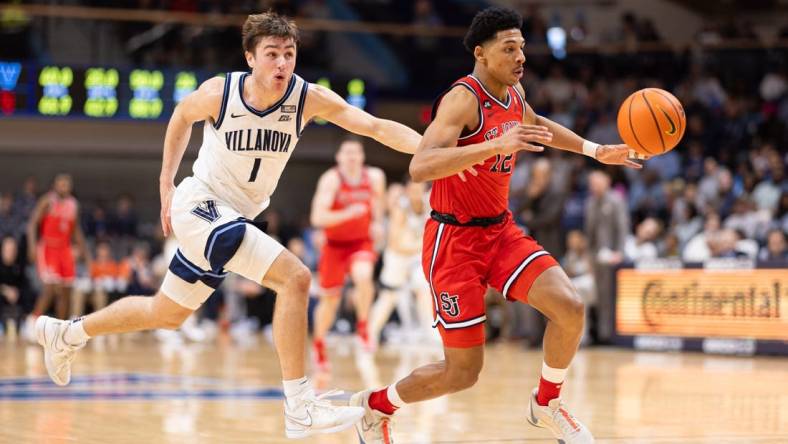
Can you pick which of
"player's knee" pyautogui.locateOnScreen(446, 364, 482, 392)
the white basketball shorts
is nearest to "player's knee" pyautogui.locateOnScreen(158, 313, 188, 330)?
the white basketball shorts

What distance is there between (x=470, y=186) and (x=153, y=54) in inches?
551

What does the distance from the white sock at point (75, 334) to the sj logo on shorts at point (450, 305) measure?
→ 217 cm

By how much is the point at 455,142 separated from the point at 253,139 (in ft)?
3.94

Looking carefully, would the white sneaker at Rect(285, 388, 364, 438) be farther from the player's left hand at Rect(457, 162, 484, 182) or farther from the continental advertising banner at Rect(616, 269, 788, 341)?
the continental advertising banner at Rect(616, 269, 788, 341)

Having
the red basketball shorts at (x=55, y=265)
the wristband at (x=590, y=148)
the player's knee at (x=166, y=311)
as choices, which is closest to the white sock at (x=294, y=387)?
the player's knee at (x=166, y=311)

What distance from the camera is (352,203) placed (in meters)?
10.8

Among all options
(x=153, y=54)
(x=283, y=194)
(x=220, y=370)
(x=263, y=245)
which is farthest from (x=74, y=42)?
(x=263, y=245)

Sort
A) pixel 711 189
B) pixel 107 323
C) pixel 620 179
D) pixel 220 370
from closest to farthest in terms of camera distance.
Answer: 1. pixel 107 323
2. pixel 220 370
3. pixel 711 189
4. pixel 620 179

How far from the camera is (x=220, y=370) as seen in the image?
34.7 feet

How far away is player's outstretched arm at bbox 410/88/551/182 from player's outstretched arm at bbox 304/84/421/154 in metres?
0.55

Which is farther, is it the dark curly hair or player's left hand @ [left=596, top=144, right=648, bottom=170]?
player's left hand @ [left=596, top=144, right=648, bottom=170]

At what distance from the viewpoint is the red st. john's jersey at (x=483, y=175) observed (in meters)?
5.41

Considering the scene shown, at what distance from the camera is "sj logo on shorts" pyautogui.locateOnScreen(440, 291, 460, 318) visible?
5.43m

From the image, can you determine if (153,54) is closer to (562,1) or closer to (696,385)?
(562,1)
